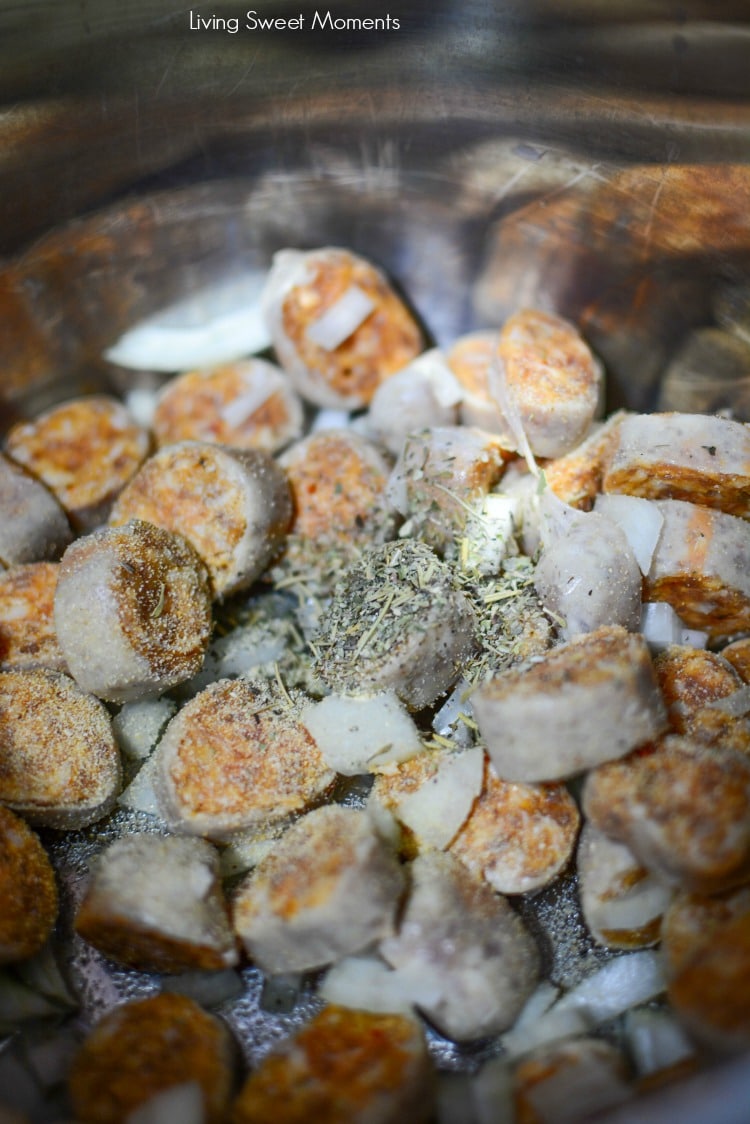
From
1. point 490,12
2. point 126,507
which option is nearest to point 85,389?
point 126,507

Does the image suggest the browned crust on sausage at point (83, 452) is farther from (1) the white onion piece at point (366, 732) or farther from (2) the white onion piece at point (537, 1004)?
(2) the white onion piece at point (537, 1004)

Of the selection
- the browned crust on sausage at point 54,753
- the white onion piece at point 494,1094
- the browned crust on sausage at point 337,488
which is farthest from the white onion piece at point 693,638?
the browned crust on sausage at point 54,753

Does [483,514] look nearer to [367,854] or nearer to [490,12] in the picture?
[367,854]

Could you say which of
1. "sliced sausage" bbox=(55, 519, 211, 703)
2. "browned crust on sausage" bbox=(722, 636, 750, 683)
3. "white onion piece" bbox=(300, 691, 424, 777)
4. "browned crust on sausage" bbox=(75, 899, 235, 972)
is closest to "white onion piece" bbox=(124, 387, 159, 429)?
"sliced sausage" bbox=(55, 519, 211, 703)

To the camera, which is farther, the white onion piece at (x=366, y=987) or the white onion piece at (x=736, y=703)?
the white onion piece at (x=736, y=703)

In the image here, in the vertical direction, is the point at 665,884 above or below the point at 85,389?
below

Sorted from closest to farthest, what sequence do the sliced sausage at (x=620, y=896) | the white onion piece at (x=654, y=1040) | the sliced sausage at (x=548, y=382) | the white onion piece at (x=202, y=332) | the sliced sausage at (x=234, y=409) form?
the white onion piece at (x=654, y=1040) → the sliced sausage at (x=620, y=896) → the sliced sausage at (x=548, y=382) → the sliced sausage at (x=234, y=409) → the white onion piece at (x=202, y=332)
